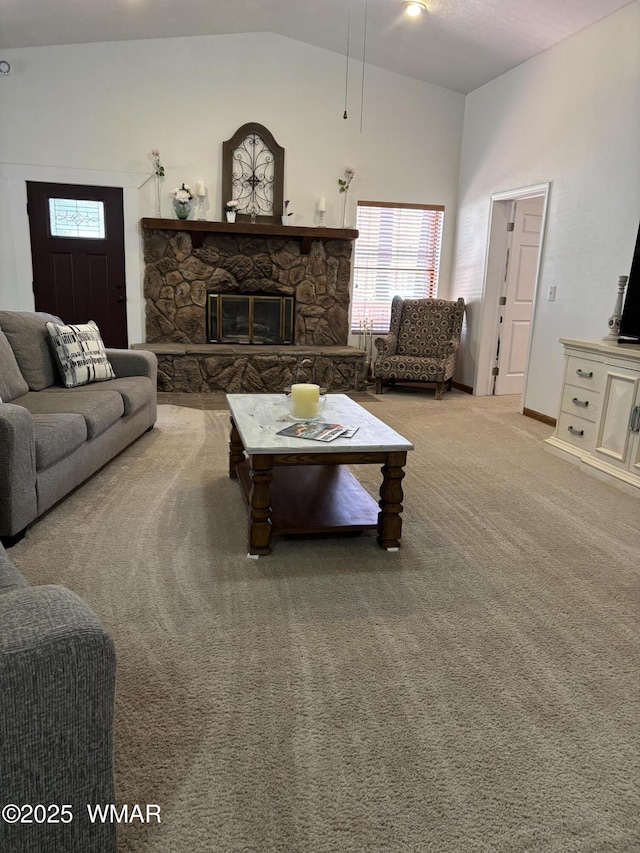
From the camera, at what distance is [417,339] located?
6418 mm

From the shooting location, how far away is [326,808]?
133 centimetres

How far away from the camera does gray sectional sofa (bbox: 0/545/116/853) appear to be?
3.18ft

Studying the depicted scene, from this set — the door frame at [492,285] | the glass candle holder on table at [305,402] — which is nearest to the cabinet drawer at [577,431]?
the door frame at [492,285]

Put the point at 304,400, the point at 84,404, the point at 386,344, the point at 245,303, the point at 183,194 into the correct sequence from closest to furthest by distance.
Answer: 1. the point at 304,400
2. the point at 84,404
3. the point at 183,194
4. the point at 386,344
5. the point at 245,303

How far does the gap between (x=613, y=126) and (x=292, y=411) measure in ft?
10.9

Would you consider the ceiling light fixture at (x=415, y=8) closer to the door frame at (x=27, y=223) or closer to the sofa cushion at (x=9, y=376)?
the door frame at (x=27, y=223)

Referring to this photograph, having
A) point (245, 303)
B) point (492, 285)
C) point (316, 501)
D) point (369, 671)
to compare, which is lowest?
point (369, 671)

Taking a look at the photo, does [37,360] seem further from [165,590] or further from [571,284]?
[571,284]

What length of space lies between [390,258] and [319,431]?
4.62m

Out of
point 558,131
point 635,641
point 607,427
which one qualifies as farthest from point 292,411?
point 558,131

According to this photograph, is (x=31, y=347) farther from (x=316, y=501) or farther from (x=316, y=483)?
(x=316, y=501)

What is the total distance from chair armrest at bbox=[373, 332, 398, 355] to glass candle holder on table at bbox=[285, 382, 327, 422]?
11.4 ft

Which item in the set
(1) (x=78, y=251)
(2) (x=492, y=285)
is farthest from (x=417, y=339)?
(1) (x=78, y=251)

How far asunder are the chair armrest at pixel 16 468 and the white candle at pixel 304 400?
3.67 feet
